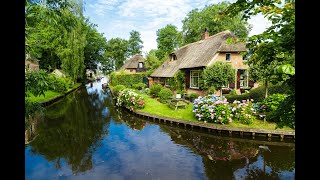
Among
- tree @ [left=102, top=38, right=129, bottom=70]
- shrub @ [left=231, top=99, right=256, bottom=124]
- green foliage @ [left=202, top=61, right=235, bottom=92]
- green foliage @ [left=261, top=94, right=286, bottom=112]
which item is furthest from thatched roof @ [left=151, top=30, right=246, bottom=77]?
tree @ [left=102, top=38, right=129, bottom=70]

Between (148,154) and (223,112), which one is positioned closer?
(148,154)

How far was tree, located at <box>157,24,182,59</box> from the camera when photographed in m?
64.1

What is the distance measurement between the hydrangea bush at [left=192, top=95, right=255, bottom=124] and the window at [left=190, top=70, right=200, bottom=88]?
994 cm

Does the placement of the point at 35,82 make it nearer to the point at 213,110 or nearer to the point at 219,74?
the point at 213,110

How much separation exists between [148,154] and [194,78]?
16.1 meters

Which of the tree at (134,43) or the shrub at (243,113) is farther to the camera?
the tree at (134,43)

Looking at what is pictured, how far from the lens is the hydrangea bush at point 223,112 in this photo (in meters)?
14.3

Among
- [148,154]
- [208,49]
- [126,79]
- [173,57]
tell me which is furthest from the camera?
[126,79]

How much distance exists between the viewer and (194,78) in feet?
85.4

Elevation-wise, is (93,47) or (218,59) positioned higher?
(93,47)

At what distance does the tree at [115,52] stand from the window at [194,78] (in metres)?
49.0

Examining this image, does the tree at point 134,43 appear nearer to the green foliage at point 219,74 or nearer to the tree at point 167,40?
the tree at point 167,40

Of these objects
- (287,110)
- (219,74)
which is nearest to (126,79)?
(219,74)

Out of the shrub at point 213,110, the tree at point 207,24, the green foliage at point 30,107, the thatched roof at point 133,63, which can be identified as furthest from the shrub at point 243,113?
the thatched roof at point 133,63
